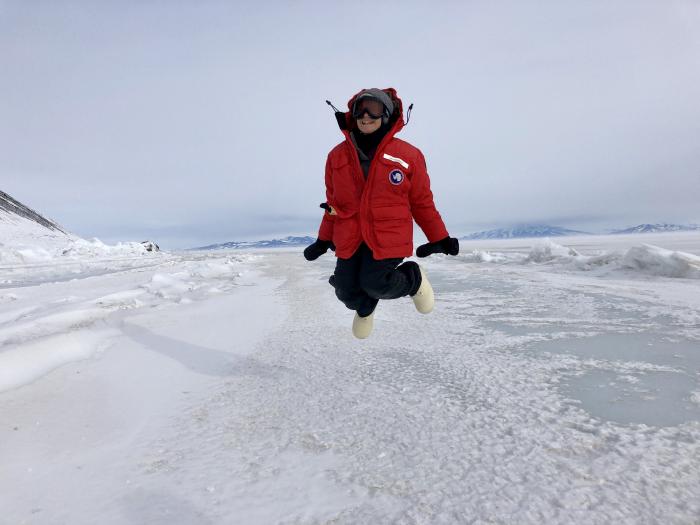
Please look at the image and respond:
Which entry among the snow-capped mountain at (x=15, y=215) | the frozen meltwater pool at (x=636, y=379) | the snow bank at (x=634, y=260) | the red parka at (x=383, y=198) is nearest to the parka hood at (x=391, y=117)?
the red parka at (x=383, y=198)

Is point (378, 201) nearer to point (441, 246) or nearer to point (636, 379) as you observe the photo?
point (441, 246)

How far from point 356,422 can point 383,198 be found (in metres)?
1.30

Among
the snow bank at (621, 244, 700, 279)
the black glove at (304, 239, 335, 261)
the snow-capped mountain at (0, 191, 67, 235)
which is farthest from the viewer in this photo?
the snow-capped mountain at (0, 191, 67, 235)

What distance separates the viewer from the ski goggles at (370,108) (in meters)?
2.44

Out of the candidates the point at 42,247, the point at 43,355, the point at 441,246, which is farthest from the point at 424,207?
the point at 42,247

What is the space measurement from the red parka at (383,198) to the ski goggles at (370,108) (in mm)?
69

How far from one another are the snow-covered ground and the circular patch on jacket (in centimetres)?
122

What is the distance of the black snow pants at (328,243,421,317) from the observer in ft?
8.21

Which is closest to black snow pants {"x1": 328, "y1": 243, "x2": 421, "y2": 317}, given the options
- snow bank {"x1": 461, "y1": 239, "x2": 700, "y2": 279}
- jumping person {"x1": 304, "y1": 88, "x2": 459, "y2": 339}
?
jumping person {"x1": 304, "y1": 88, "x2": 459, "y2": 339}

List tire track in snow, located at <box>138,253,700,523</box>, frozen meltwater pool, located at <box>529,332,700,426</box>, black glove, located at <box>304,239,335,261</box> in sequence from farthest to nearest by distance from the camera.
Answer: black glove, located at <box>304,239,335,261</box> < frozen meltwater pool, located at <box>529,332,700,426</box> < tire track in snow, located at <box>138,253,700,523</box>

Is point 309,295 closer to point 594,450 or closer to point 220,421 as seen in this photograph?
point 220,421

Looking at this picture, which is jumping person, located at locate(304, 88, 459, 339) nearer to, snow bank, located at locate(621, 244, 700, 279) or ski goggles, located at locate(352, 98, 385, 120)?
ski goggles, located at locate(352, 98, 385, 120)

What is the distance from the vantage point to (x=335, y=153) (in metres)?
2.64

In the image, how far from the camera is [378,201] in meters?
2.41
